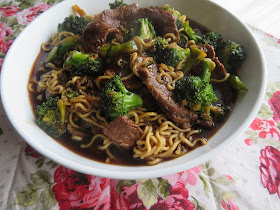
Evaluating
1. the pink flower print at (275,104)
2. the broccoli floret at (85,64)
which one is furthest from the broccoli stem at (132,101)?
the pink flower print at (275,104)

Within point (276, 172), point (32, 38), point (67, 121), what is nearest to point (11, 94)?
point (67, 121)

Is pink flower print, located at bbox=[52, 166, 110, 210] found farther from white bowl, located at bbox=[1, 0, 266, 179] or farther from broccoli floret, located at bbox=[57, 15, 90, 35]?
broccoli floret, located at bbox=[57, 15, 90, 35]

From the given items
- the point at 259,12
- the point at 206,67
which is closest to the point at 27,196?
the point at 206,67

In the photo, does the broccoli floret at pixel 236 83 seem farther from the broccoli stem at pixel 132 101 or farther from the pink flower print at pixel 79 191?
the pink flower print at pixel 79 191

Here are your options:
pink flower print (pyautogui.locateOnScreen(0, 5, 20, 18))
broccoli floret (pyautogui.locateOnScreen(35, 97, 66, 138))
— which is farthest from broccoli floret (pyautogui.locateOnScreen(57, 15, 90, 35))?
pink flower print (pyautogui.locateOnScreen(0, 5, 20, 18))


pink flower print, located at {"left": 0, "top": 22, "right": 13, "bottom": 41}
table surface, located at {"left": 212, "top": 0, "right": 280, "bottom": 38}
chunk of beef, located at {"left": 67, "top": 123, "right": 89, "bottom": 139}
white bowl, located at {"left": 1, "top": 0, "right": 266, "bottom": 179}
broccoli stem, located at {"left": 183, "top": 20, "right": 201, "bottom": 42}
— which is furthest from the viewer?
table surface, located at {"left": 212, "top": 0, "right": 280, "bottom": 38}

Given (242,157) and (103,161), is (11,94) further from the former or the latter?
(242,157)
